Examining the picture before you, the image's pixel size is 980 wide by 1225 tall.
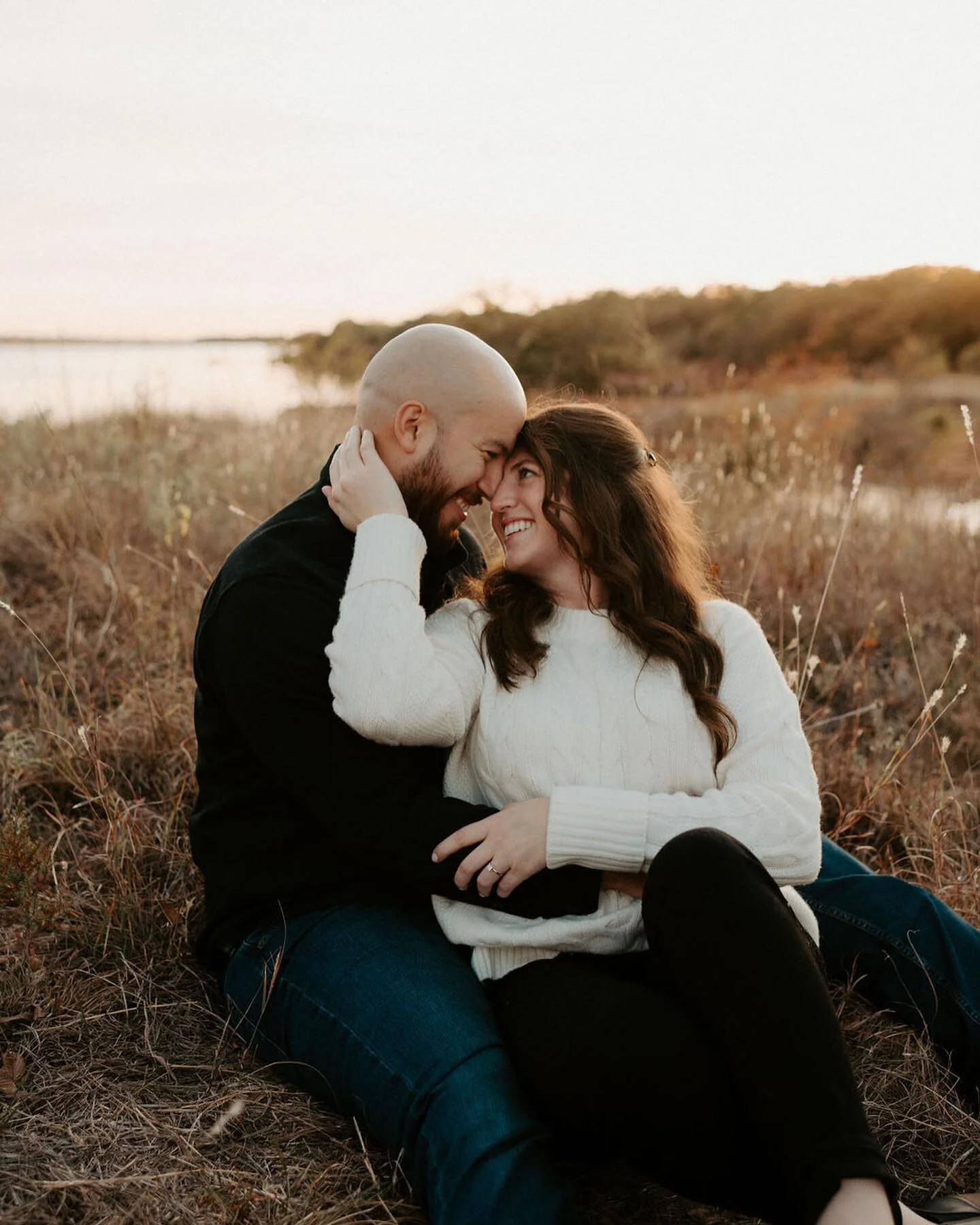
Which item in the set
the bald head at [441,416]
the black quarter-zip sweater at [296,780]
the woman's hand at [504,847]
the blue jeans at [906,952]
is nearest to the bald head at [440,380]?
the bald head at [441,416]

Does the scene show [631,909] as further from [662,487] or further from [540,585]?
[662,487]

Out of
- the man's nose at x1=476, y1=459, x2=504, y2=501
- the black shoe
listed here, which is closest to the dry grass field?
the black shoe

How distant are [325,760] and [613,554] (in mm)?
733

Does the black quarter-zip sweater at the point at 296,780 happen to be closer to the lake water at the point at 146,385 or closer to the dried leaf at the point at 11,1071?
the dried leaf at the point at 11,1071

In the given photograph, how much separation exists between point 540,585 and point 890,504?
14.8 feet

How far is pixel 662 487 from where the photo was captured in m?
2.37

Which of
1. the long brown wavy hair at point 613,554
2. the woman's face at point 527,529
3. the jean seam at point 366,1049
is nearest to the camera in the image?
the jean seam at point 366,1049

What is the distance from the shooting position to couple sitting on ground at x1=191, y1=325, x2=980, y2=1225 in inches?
64.6

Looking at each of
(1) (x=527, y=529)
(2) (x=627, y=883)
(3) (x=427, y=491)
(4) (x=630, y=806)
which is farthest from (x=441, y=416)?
(2) (x=627, y=883)

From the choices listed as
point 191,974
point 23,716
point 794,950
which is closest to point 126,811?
point 191,974

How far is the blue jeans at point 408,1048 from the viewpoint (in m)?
1.66

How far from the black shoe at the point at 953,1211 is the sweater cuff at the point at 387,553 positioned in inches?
55.8

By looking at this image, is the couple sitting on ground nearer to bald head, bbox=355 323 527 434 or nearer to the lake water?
bald head, bbox=355 323 527 434

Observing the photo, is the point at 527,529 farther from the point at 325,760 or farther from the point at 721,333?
the point at 721,333
